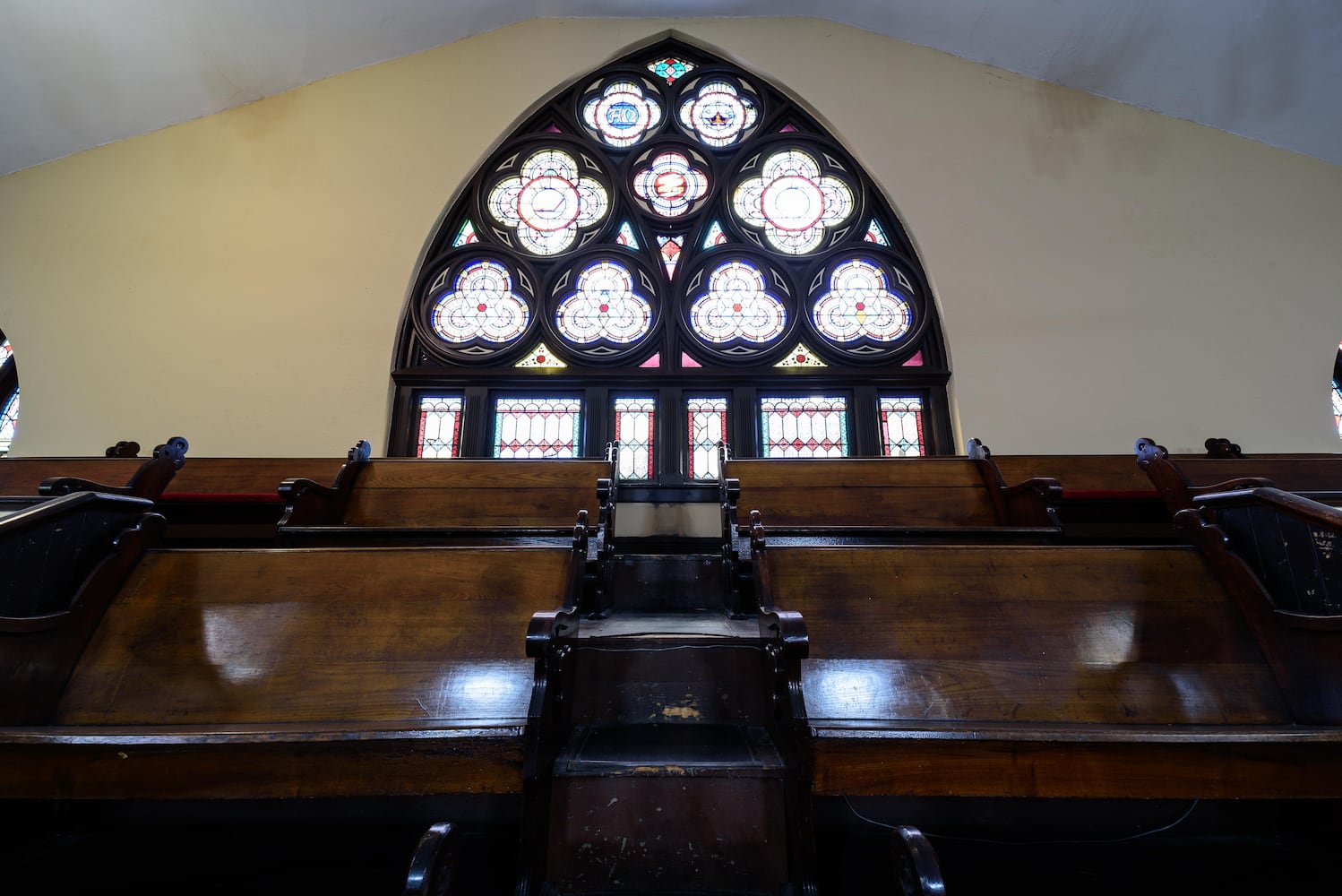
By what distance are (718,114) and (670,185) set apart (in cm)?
77

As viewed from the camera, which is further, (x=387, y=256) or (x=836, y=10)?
(x=836, y=10)

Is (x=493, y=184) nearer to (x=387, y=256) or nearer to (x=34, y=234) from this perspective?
(x=387, y=256)

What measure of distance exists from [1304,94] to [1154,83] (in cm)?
83

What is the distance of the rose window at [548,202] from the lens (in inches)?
178

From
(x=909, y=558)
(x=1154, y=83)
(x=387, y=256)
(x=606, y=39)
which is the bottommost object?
(x=909, y=558)

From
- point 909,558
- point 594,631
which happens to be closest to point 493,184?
point 594,631

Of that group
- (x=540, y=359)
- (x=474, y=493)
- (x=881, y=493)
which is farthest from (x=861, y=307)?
(x=474, y=493)

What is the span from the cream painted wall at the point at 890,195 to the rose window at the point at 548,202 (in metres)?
0.34

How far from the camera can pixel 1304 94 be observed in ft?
12.7

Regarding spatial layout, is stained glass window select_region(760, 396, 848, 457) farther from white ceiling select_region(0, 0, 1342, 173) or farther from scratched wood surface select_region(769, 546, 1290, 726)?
white ceiling select_region(0, 0, 1342, 173)

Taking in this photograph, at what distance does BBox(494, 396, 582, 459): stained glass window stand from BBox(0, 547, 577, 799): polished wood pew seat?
7.93ft

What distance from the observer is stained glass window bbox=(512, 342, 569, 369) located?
4227 mm

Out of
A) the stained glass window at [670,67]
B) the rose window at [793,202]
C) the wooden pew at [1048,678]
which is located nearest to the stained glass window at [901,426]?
the rose window at [793,202]

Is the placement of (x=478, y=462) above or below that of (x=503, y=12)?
below
